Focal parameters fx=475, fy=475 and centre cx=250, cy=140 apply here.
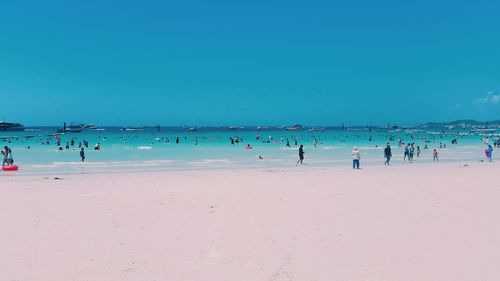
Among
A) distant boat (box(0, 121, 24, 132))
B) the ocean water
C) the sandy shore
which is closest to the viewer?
the sandy shore

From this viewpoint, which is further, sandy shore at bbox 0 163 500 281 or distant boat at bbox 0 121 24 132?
distant boat at bbox 0 121 24 132

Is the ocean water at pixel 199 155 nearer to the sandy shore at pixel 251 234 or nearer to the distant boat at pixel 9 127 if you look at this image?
the sandy shore at pixel 251 234

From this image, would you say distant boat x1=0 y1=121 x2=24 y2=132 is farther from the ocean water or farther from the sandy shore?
the sandy shore

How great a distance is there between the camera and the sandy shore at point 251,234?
796 centimetres

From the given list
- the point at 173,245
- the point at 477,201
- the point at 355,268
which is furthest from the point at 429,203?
the point at 173,245

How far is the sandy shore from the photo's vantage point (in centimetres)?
796

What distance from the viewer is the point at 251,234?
1039 cm

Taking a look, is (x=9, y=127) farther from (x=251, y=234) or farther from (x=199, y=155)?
(x=251, y=234)

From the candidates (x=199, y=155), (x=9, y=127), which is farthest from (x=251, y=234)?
(x=9, y=127)

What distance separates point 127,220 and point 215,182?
8954 mm

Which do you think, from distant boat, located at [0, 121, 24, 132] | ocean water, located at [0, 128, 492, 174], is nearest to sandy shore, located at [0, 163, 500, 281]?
ocean water, located at [0, 128, 492, 174]

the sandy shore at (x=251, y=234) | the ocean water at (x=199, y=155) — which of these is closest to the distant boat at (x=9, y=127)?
the ocean water at (x=199, y=155)

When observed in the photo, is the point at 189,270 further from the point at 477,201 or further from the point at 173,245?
the point at 477,201

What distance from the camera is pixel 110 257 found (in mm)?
8734
